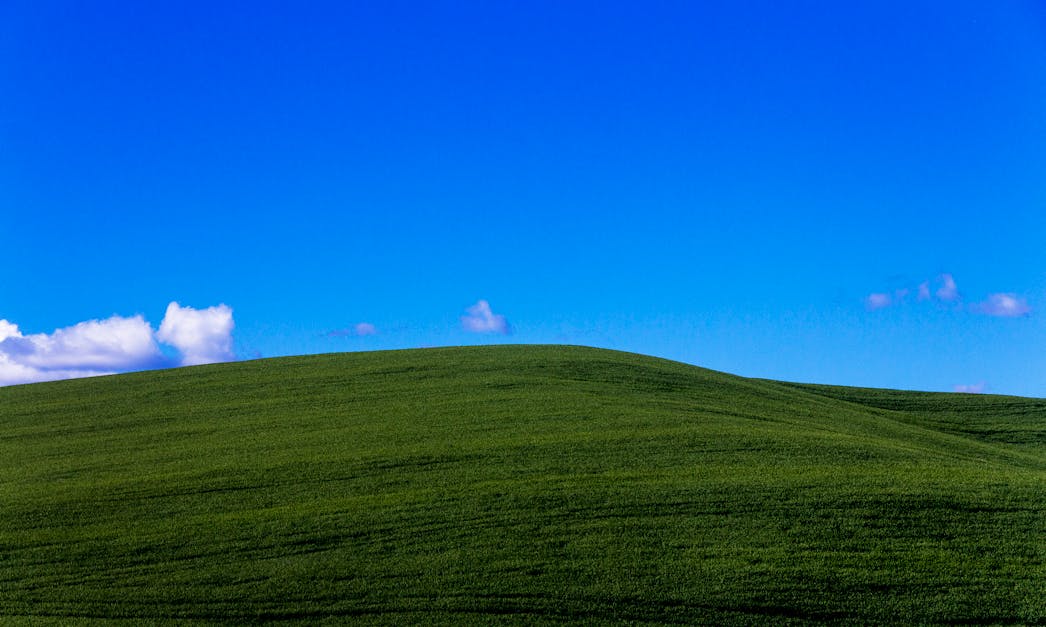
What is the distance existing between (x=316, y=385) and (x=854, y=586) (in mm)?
16885

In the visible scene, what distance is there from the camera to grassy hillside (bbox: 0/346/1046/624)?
12133 millimetres

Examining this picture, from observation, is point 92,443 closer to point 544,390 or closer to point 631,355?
point 544,390

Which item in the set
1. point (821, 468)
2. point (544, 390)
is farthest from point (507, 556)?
point (544, 390)

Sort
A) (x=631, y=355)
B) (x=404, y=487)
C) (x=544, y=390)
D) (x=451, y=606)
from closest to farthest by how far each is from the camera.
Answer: (x=451, y=606) < (x=404, y=487) < (x=544, y=390) < (x=631, y=355)

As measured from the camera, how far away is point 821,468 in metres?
16.7

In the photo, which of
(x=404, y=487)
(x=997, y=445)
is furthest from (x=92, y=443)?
(x=997, y=445)

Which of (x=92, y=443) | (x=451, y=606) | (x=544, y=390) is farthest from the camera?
(x=544, y=390)

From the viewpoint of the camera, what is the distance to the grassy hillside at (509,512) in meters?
12.1

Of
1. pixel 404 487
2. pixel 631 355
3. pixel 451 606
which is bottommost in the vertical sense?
pixel 451 606

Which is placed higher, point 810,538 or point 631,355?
point 631,355

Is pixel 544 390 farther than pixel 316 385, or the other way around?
pixel 316 385

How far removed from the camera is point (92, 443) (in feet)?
67.7

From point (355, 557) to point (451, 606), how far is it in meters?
2.19

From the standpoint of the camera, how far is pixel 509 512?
14430 millimetres
